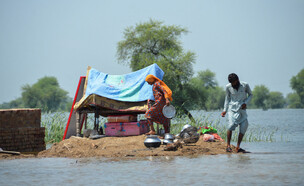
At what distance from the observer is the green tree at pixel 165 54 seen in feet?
94.1

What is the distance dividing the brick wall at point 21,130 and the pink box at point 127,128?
88.3 inches

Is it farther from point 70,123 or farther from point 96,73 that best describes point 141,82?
point 70,123

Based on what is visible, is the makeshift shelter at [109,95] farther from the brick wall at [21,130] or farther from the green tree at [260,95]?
the green tree at [260,95]

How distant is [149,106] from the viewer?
12.1 meters

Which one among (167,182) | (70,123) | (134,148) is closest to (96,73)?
(70,123)

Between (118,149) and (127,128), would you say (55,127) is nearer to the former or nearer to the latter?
(127,128)

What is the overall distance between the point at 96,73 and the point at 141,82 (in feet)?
5.85

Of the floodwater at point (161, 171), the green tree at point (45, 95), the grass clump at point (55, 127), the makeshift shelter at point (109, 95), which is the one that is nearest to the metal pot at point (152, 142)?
the floodwater at point (161, 171)

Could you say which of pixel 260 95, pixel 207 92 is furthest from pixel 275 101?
pixel 207 92

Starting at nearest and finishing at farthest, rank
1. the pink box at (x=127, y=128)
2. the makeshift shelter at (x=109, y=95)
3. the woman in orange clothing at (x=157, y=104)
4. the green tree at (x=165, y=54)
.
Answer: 1. the woman in orange clothing at (x=157, y=104)
2. the pink box at (x=127, y=128)
3. the makeshift shelter at (x=109, y=95)
4. the green tree at (x=165, y=54)

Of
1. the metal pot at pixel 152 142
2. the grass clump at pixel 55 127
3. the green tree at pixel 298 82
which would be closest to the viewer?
the metal pot at pixel 152 142

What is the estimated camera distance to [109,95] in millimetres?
12844

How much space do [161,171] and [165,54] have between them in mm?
22314

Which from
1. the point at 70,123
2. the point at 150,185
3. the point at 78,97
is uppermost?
the point at 78,97
